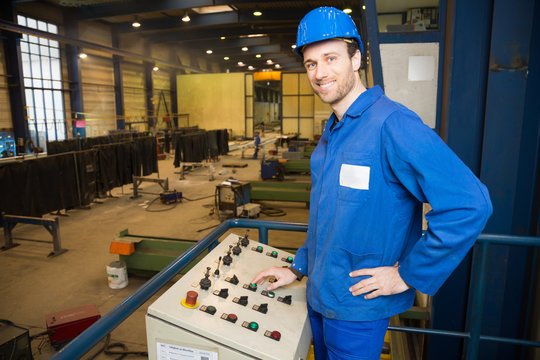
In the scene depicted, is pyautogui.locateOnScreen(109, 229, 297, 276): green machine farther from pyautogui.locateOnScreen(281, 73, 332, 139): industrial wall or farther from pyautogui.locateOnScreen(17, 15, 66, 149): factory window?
pyautogui.locateOnScreen(281, 73, 332, 139): industrial wall

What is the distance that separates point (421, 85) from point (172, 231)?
6.43 meters

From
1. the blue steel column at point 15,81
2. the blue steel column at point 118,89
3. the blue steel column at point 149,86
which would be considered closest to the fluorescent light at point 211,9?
the blue steel column at point 118,89

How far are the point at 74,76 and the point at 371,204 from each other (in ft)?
69.9

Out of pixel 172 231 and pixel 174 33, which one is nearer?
pixel 172 231

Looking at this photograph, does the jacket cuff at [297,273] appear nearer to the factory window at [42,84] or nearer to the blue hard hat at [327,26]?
the blue hard hat at [327,26]

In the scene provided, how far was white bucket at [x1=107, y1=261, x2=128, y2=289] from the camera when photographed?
5418 millimetres

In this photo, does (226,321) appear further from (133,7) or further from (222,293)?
(133,7)

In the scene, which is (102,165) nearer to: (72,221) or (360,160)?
(72,221)

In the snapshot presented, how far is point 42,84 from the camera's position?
57.1 ft

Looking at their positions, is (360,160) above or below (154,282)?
above

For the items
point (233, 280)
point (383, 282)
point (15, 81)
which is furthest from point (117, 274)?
point (15, 81)

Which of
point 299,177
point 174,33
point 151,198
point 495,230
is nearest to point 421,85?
point 495,230

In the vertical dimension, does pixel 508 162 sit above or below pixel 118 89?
below

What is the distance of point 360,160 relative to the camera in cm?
131
